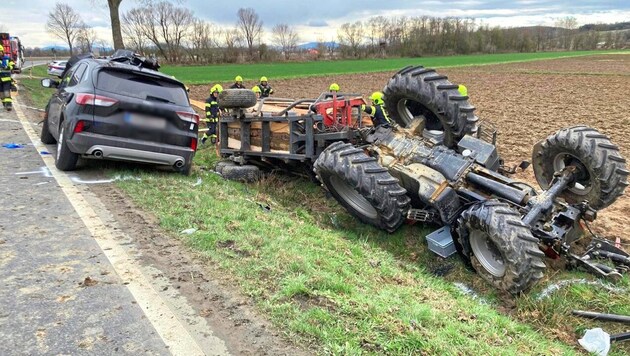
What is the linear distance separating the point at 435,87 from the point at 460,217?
6.47ft

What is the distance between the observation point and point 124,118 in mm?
6262

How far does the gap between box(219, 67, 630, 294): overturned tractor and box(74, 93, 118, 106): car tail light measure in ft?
7.36

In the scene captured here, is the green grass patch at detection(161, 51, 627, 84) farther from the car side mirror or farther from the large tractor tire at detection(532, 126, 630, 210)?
Answer: the large tractor tire at detection(532, 126, 630, 210)

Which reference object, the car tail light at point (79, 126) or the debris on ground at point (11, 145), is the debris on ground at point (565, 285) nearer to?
the car tail light at point (79, 126)

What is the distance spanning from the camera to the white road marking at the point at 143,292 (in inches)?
106

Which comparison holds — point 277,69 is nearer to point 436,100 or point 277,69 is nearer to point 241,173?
point 241,173

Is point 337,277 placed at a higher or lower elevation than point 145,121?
lower

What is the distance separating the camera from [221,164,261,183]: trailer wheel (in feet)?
25.1

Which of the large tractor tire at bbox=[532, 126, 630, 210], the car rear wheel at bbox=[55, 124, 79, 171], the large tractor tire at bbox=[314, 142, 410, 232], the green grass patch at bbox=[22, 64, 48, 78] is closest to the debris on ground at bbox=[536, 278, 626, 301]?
the large tractor tire at bbox=[532, 126, 630, 210]

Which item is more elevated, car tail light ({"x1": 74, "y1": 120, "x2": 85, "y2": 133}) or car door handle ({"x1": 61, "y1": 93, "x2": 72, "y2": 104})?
car door handle ({"x1": 61, "y1": 93, "x2": 72, "y2": 104})

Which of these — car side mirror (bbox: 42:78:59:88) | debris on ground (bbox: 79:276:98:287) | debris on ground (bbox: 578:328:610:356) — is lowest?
debris on ground (bbox: 578:328:610:356)

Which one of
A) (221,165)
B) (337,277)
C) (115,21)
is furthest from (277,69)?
(337,277)

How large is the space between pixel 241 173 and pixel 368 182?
283 centimetres

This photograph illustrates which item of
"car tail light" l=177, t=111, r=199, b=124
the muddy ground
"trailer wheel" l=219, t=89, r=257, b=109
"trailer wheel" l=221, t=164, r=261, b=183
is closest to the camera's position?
"car tail light" l=177, t=111, r=199, b=124
